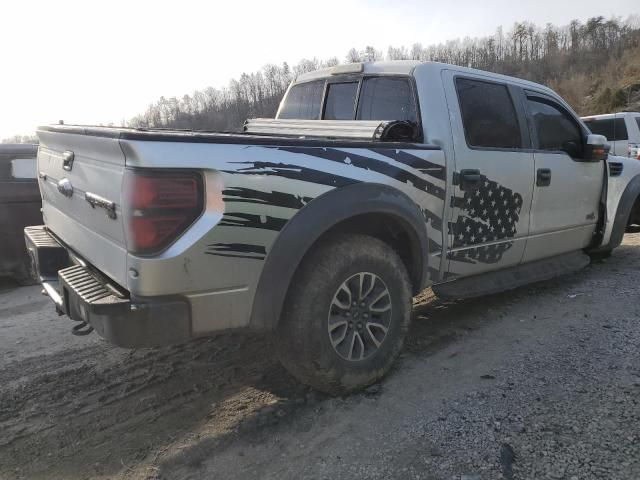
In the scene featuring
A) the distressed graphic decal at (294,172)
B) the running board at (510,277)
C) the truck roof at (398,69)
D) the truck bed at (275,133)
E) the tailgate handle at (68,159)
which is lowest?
the running board at (510,277)

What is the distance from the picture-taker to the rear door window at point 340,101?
4340 millimetres

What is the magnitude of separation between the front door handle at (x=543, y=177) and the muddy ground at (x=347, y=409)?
1102mm

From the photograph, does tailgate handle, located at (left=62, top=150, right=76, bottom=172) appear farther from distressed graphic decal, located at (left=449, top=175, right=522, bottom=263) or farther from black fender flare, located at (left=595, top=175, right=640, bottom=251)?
black fender flare, located at (left=595, top=175, right=640, bottom=251)

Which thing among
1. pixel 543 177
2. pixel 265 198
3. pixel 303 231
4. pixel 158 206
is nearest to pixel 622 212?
pixel 543 177

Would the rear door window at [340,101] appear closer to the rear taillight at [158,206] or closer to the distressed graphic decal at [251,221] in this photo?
the distressed graphic decal at [251,221]

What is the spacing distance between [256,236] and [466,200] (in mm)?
1770

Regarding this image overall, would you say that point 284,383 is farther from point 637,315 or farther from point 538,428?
point 637,315

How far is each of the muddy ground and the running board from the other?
13.1 inches

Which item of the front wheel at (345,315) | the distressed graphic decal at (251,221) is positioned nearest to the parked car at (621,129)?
the front wheel at (345,315)

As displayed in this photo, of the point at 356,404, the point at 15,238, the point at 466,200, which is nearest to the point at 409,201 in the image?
the point at 466,200

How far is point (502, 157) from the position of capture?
13.2ft

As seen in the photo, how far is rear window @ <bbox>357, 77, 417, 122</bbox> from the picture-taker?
12.6 feet

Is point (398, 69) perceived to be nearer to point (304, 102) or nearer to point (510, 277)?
point (304, 102)

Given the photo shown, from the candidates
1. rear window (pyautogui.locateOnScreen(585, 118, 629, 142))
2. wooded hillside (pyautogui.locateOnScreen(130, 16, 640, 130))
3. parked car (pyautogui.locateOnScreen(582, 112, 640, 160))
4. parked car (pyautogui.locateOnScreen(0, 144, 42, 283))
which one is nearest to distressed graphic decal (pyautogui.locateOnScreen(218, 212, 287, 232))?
parked car (pyautogui.locateOnScreen(0, 144, 42, 283))
